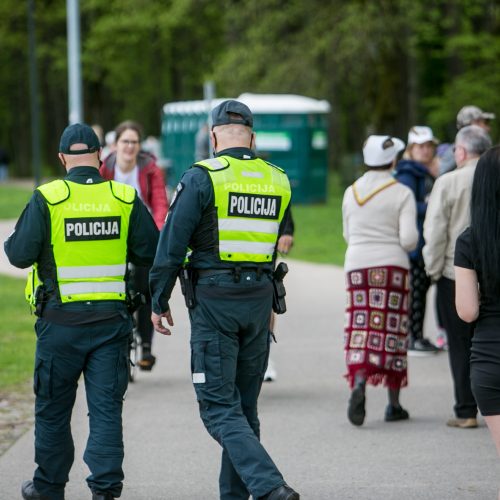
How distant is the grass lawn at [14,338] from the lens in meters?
9.62

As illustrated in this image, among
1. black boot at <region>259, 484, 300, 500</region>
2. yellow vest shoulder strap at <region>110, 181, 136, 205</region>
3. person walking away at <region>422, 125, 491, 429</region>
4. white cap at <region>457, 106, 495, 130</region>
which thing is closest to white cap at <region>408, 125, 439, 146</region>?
white cap at <region>457, 106, 495, 130</region>

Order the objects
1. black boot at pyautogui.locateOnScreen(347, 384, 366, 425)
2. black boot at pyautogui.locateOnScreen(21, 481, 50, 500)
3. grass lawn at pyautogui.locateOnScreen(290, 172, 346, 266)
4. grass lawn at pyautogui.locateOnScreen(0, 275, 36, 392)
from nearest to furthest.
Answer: black boot at pyautogui.locateOnScreen(21, 481, 50, 500) < black boot at pyautogui.locateOnScreen(347, 384, 366, 425) < grass lawn at pyautogui.locateOnScreen(0, 275, 36, 392) < grass lawn at pyautogui.locateOnScreen(290, 172, 346, 266)

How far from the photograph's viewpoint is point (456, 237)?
7.60 m

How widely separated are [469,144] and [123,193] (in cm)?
267

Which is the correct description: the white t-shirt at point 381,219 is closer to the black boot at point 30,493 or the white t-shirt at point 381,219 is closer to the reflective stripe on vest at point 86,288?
the reflective stripe on vest at point 86,288

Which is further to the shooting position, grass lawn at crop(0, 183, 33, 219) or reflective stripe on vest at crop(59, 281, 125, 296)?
grass lawn at crop(0, 183, 33, 219)

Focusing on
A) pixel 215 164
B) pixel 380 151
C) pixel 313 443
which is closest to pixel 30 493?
pixel 215 164

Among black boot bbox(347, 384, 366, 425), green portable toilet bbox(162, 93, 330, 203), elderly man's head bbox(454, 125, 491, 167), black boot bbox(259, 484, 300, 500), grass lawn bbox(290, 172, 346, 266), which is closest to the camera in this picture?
black boot bbox(259, 484, 300, 500)

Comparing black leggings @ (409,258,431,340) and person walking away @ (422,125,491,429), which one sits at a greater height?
person walking away @ (422,125,491,429)

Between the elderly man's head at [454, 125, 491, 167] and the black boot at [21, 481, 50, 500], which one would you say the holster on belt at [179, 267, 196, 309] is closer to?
the black boot at [21, 481, 50, 500]

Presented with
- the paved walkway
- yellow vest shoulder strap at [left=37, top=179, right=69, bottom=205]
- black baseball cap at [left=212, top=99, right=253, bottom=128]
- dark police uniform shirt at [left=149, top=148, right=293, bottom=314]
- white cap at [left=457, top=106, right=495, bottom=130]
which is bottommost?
the paved walkway

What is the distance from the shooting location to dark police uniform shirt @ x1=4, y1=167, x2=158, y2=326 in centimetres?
546

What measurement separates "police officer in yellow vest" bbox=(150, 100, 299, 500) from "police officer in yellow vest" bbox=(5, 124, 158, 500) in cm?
28

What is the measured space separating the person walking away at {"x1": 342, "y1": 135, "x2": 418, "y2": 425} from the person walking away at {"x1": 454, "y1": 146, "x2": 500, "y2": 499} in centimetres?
289
